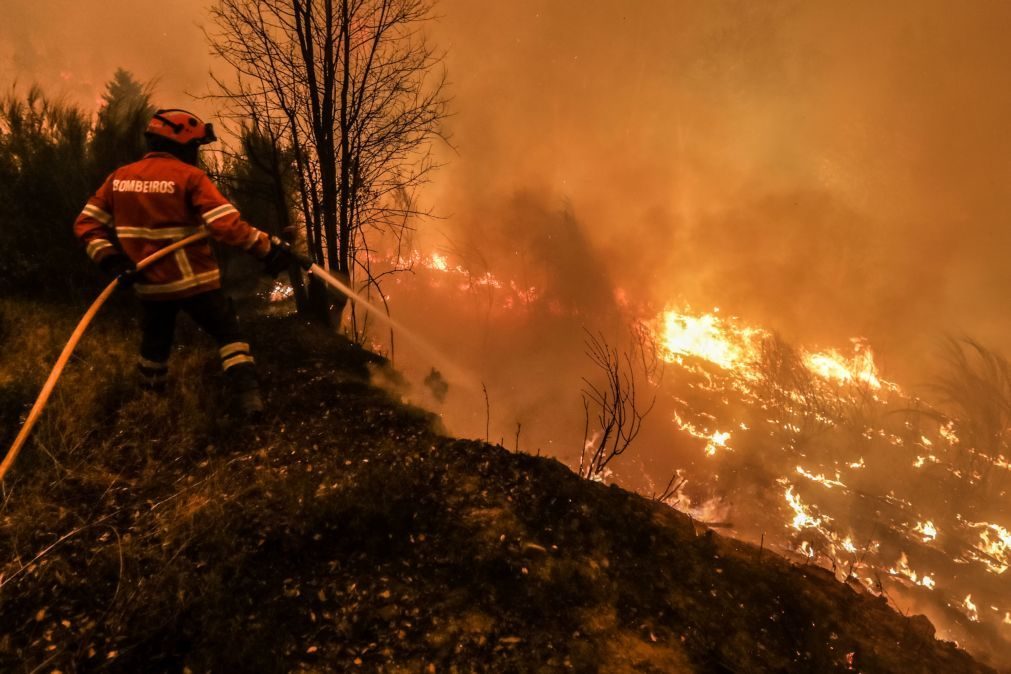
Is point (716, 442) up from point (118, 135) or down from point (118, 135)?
up

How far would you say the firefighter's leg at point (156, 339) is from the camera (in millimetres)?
3742

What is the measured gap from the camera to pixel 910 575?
38.1 meters

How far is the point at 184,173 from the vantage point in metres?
3.49

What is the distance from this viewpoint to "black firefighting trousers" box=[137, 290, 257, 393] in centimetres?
376

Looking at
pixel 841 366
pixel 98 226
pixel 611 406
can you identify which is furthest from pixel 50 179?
pixel 841 366

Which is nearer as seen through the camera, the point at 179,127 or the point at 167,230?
the point at 167,230

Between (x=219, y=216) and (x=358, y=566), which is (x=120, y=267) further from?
(x=358, y=566)

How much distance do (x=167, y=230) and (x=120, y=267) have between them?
0.46 metres

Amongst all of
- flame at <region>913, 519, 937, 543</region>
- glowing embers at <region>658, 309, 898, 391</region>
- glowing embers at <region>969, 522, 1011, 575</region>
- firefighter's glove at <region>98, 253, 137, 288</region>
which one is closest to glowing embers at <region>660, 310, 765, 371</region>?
glowing embers at <region>658, 309, 898, 391</region>

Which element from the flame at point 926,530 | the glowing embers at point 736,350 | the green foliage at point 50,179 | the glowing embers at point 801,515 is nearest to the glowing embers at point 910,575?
the flame at point 926,530

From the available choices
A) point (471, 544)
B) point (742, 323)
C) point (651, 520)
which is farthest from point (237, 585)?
point (742, 323)

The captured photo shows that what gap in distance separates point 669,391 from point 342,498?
7132 centimetres

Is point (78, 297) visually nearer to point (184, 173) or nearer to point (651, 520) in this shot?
point (184, 173)

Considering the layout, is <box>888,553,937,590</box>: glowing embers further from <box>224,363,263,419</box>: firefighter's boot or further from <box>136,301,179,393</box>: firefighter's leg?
<box>136,301,179,393</box>: firefighter's leg
